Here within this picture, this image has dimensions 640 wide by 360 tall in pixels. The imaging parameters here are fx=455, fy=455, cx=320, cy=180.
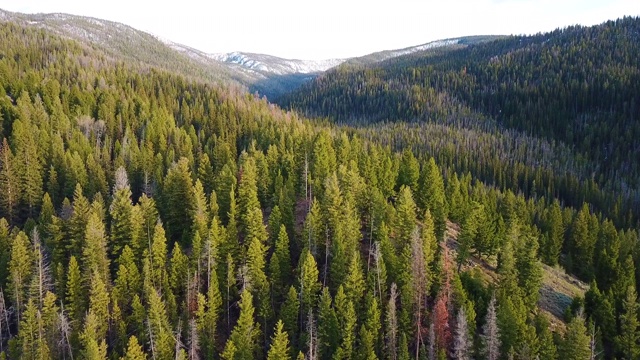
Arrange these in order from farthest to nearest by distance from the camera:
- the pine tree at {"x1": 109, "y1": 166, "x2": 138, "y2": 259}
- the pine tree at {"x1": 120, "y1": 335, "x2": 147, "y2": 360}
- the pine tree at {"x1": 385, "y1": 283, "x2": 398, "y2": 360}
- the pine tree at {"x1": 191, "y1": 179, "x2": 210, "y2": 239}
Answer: the pine tree at {"x1": 191, "y1": 179, "x2": 210, "y2": 239} < the pine tree at {"x1": 109, "y1": 166, "x2": 138, "y2": 259} < the pine tree at {"x1": 385, "y1": 283, "x2": 398, "y2": 360} < the pine tree at {"x1": 120, "y1": 335, "x2": 147, "y2": 360}

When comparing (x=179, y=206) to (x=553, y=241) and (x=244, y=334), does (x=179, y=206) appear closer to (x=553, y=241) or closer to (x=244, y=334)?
(x=244, y=334)

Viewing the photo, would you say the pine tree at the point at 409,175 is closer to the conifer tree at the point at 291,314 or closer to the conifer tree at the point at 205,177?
the conifer tree at the point at 205,177

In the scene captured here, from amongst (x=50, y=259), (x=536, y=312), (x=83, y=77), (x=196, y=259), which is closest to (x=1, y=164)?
(x=50, y=259)

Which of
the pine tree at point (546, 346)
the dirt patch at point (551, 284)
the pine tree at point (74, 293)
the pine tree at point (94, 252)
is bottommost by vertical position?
the dirt patch at point (551, 284)

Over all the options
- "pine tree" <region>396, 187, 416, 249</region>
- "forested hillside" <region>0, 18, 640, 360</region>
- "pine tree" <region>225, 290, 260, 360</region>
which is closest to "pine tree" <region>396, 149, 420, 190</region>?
"forested hillside" <region>0, 18, 640, 360</region>

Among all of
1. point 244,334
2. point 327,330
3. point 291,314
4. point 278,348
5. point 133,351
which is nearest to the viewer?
point 133,351

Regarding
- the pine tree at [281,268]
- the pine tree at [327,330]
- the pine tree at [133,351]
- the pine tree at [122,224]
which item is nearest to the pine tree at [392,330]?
the pine tree at [327,330]

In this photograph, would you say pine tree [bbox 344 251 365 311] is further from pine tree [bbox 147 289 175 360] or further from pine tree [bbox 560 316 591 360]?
pine tree [bbox 560 316 591 360]

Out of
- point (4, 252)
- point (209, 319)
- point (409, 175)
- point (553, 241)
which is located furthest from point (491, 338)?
point (4, 252)

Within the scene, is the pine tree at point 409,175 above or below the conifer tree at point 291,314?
above
